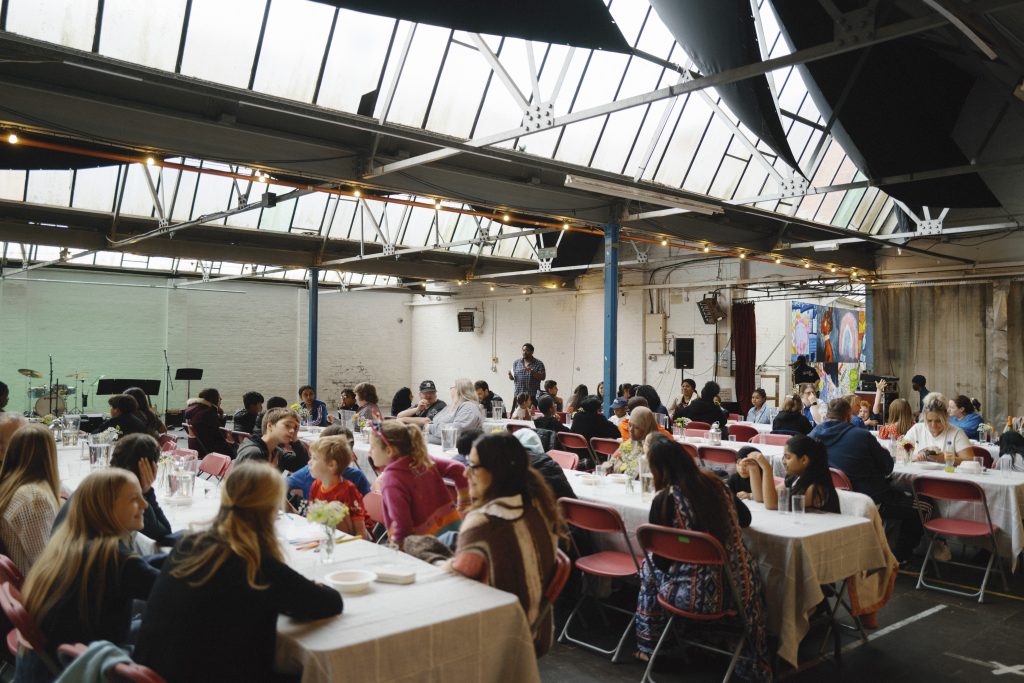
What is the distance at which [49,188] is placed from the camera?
41.7 ft

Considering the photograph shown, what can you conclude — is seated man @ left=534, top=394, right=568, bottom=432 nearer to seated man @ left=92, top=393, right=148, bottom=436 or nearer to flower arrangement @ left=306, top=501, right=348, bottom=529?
seated man @ left=92, top=393, right=148, bottom=436

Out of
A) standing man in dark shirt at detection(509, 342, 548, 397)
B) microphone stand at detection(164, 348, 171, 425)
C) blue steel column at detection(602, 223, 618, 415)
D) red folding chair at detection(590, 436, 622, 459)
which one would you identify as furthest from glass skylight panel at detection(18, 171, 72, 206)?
red folding chair at detection(590, 436, 622, 459)

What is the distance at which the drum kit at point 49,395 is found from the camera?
53.7 feet

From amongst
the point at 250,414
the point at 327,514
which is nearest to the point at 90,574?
the point at 327,514

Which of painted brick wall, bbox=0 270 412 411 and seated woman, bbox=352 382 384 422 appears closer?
seated woman, bbox=352 382 384 422

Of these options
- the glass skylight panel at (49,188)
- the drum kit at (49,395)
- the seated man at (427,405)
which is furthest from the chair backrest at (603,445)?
the drum kit at (49,395)

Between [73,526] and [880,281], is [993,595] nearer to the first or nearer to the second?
[73,526]

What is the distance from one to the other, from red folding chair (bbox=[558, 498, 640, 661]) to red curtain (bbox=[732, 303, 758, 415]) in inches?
471

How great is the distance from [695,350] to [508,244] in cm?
514

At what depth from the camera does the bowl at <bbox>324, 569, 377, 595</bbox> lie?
289 centimetres

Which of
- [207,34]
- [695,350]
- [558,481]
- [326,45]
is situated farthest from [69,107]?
[695,350]

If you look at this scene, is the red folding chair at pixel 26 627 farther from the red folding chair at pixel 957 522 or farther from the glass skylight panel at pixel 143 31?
the glass skylight panel at pixel 143 31

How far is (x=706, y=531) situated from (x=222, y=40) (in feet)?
22.9

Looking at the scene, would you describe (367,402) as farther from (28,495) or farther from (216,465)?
(28,495)
